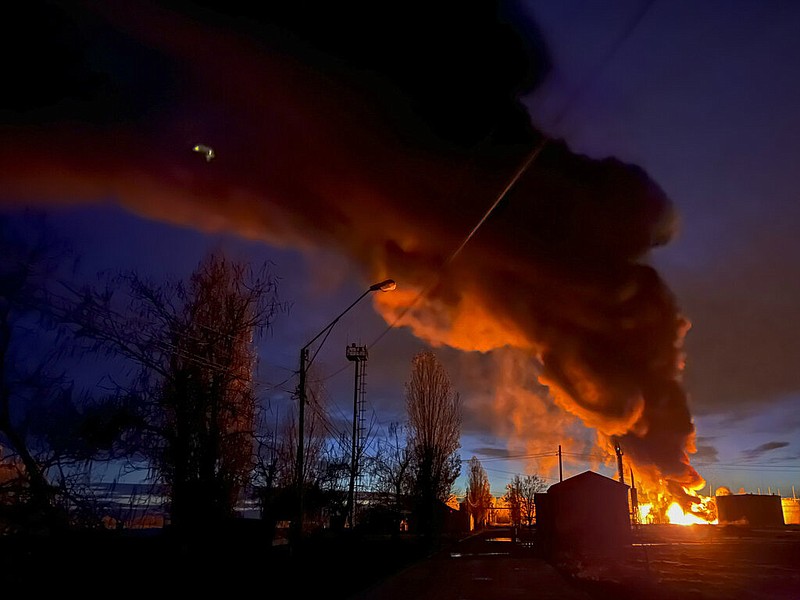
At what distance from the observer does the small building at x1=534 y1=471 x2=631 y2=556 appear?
43.9 meters

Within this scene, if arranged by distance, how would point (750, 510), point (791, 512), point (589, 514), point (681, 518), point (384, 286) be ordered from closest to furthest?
1. point (384, 286)
2. point (589, 514)
3. point (681, 518)
4. point (750, 510)
5. point (791, 512)

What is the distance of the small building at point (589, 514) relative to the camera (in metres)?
43.9

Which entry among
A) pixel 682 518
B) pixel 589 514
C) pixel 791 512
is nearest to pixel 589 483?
pixel 589 514

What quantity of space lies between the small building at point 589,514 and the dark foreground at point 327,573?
48.3 feet

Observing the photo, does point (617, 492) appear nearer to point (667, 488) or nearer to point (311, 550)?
point (667, 488)

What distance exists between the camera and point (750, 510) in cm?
7062

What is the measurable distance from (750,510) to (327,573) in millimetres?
65116

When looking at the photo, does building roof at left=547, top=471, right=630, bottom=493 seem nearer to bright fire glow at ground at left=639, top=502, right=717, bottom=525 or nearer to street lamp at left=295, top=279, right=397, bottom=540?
bright fire glow at ground at left=639, top=502, right=717, bottom=525

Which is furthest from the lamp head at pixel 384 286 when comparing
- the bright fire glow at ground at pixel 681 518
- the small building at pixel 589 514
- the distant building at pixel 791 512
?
the distant building at pixel 791 512

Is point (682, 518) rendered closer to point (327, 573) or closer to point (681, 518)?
→ point (681, 518)

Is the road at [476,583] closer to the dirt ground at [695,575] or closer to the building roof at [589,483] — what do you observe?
the dirt ground at [695,575]

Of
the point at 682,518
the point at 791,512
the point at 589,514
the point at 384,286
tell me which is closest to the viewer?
the point at 384,286

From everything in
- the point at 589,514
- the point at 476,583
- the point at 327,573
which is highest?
the point at 589,514

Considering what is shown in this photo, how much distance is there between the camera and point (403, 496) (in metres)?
43.6
